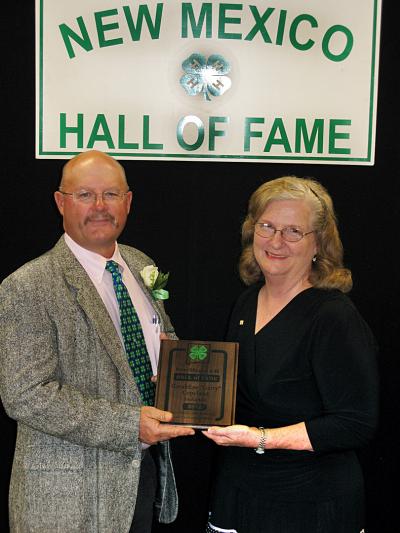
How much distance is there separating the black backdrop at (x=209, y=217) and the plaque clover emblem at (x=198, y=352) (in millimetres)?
1017

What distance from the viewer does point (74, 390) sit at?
6.84ft

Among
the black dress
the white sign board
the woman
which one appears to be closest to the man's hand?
the woman

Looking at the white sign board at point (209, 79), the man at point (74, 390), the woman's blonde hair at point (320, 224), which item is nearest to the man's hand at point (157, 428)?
the man at point (74, 390)

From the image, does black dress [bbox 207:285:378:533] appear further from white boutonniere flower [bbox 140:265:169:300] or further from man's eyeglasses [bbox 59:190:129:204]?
man's eyeglasses [bbox 59:190:129:204]

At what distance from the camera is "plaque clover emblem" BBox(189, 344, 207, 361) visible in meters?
2.12

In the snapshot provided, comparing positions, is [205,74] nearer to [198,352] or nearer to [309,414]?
[198,352]

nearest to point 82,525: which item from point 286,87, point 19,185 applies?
point 19,185

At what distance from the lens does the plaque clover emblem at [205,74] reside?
117 inches

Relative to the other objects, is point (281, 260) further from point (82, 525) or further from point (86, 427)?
point (82, 525)

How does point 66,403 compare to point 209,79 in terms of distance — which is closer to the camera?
point 66,403

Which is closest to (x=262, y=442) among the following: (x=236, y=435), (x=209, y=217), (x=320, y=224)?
(x=236, y=435)

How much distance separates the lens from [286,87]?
2979 millimetres

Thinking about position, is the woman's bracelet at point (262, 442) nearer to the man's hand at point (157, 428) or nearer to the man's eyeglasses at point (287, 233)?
the man's hand at point (157, 428)

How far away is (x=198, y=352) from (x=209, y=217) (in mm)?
1095
